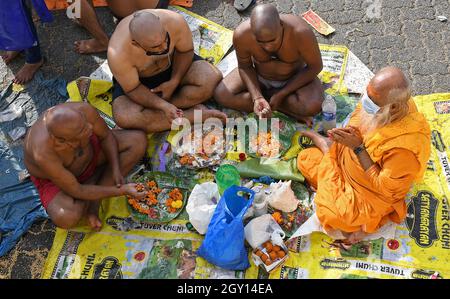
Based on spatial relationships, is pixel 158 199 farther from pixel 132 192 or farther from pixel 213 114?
pixel 213 114

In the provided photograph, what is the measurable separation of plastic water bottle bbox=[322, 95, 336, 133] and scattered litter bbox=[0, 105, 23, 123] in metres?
2.96

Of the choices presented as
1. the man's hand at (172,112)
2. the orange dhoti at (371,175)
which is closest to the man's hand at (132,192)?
the man's hand at (172,112)

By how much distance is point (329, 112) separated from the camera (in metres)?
4.51

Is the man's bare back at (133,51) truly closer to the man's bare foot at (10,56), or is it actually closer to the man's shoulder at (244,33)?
the man's shoulder at (244,33)

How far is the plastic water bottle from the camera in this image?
452cm

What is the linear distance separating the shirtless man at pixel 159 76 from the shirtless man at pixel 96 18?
851 mm

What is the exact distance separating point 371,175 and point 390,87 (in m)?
0.68

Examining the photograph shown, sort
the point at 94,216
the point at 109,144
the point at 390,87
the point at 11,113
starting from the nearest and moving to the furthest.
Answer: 1. the point at 390,87
2. the point at 94,216
3. the point at 109,144
4. the point at 11,113

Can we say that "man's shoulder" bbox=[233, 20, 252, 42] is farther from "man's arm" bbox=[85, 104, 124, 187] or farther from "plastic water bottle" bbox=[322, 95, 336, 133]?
"man's arm" bbox=[85, 104, 124, 187]

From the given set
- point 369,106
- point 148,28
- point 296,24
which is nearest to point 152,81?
point 148,28

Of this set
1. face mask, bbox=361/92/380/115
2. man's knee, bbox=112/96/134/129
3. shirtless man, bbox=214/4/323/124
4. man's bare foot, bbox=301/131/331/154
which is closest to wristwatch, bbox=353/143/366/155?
face mask, bbox=361/92/380/115

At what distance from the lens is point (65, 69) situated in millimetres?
5441

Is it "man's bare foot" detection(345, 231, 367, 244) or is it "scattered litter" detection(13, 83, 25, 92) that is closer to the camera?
"man's bare foot" detection(345, 231, 367, 244)
